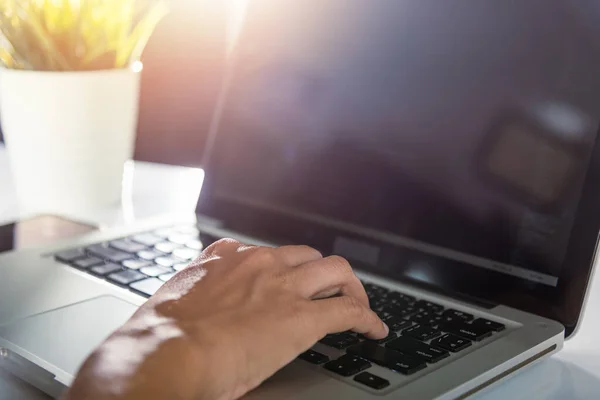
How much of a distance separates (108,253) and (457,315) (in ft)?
1.29

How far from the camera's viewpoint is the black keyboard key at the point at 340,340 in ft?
1.71

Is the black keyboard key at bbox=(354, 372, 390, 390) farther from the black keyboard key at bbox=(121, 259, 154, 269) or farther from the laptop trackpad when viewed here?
the black keyboard key at bbox=(121, 259, 154, 269)

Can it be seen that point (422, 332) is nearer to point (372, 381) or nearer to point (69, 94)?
point (372, 381)

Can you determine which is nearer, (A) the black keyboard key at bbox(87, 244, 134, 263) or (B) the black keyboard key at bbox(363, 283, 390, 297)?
(B) the black keyboard key at bbox(363, 283, 390, 297)

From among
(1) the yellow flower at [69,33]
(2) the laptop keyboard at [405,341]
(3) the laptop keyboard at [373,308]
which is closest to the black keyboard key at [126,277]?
(3) the laptop keyboard at [373,308]

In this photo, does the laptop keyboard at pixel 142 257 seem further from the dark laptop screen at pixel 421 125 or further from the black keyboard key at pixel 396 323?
the black keyboard key at pixel 396 323

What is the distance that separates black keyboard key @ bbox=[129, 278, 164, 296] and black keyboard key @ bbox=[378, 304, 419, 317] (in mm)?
214

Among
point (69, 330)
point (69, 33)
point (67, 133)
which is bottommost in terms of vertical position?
point (69, 330)

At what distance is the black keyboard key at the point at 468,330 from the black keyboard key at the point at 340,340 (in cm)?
8

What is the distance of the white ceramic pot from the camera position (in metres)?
0.93

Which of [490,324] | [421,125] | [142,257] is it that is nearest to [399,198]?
[421,125]

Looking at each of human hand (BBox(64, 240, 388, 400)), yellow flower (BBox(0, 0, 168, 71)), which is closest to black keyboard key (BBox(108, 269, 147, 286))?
human hand (BBox(64, 240, 388, 400))

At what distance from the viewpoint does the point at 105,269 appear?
2.34ft

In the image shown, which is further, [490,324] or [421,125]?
[421,125]
